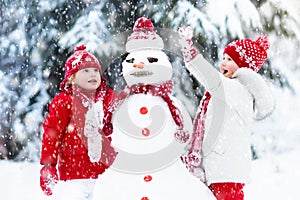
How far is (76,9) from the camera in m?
6.87

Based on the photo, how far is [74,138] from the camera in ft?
12.4

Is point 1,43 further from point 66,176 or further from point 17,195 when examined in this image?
point 66,176

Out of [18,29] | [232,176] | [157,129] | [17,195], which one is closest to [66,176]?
[157,129]

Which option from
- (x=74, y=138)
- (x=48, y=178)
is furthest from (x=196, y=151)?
(x=48, y=178)

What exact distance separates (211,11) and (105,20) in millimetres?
1421

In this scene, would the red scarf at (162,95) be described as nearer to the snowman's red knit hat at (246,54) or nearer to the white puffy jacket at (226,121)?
the white puffy jacket at (226,121)

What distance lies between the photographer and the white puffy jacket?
11.1 feet

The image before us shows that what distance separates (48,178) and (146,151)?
85cm

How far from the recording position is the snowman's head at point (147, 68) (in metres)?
3.32

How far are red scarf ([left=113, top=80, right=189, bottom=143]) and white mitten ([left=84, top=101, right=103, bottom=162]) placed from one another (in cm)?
22

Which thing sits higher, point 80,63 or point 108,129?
point 80,63

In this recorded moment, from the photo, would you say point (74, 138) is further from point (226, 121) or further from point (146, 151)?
point (226, 121)

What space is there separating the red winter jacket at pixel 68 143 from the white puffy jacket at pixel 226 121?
782 mm

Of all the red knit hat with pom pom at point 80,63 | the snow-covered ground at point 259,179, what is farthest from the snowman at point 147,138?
the snow-covered ground at point 259,179
